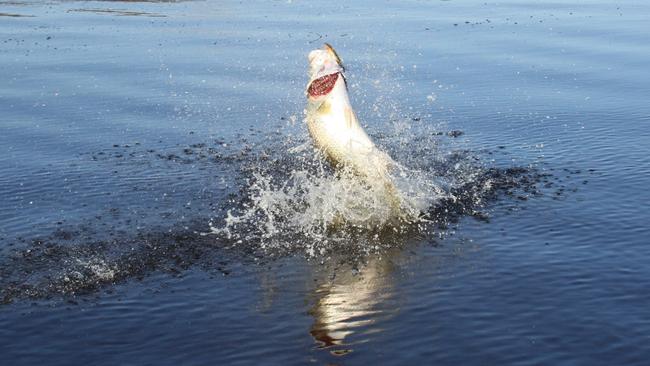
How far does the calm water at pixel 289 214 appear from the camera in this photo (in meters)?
11.4

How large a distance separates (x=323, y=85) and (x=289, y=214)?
291 centimetres

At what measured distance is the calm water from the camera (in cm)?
1139

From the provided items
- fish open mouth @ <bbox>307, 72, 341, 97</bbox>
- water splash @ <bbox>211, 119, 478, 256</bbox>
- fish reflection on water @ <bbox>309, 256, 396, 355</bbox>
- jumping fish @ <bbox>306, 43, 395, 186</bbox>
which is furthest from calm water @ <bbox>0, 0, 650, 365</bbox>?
fish open mouth @ <bbox>307, 72, 341, 97</bbox>

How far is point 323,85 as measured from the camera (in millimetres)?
13234

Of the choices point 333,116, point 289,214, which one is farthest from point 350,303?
point 289,214

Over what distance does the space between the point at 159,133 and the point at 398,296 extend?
9439mm

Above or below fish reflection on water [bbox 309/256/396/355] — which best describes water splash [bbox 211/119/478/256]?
above

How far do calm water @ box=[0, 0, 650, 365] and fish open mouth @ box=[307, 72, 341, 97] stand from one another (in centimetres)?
246

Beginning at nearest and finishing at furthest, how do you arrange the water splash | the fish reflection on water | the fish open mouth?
the fish reflection on water
the fish open mouth
the water splash

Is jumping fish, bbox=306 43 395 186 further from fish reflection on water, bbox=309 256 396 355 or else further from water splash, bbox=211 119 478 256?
fish reflection on water, bbox=309 256 396 355

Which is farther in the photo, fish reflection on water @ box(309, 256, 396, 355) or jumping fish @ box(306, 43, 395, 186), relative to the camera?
jumping fish @ box(306, 43, 395, 186)

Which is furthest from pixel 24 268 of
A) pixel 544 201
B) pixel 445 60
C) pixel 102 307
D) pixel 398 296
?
pixel 445 60

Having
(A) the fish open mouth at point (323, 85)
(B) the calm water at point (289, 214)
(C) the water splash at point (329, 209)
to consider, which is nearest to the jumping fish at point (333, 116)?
(A) the fish open mouth at point (323, 85)

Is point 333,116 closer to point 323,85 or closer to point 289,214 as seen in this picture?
point 323,85
